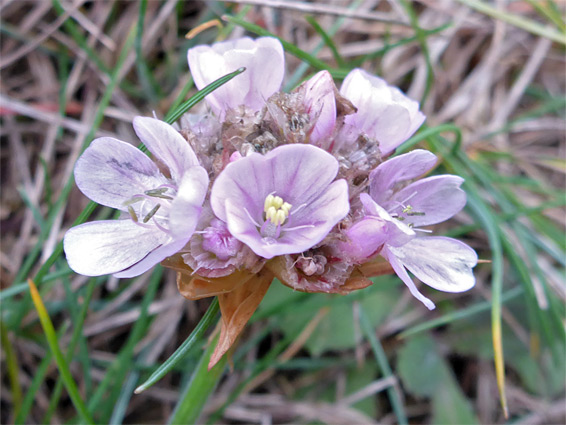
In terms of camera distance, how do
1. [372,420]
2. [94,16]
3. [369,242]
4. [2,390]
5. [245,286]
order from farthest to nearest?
[94,16] < [372,420] < [2,390] < [245,286] < [369,242]

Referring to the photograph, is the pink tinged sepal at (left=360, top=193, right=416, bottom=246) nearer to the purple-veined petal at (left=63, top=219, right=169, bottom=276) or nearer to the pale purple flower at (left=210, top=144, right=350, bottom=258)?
the pale purple flower at (left=210, top=144, right=350, bottom=258)

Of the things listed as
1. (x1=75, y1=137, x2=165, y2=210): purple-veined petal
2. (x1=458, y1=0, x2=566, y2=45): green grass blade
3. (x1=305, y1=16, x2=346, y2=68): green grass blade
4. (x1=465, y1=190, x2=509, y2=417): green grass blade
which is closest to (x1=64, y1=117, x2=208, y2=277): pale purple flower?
(x1=75, y1=137, x2=165, y2=210): purple-veined petal

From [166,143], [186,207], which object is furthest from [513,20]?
[186,207]

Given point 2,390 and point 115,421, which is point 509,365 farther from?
point 2,390

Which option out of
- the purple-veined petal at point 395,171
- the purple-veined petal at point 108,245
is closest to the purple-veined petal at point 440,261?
the purple-veined petal at point 395,171

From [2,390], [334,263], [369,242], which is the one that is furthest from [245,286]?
[2,390]
